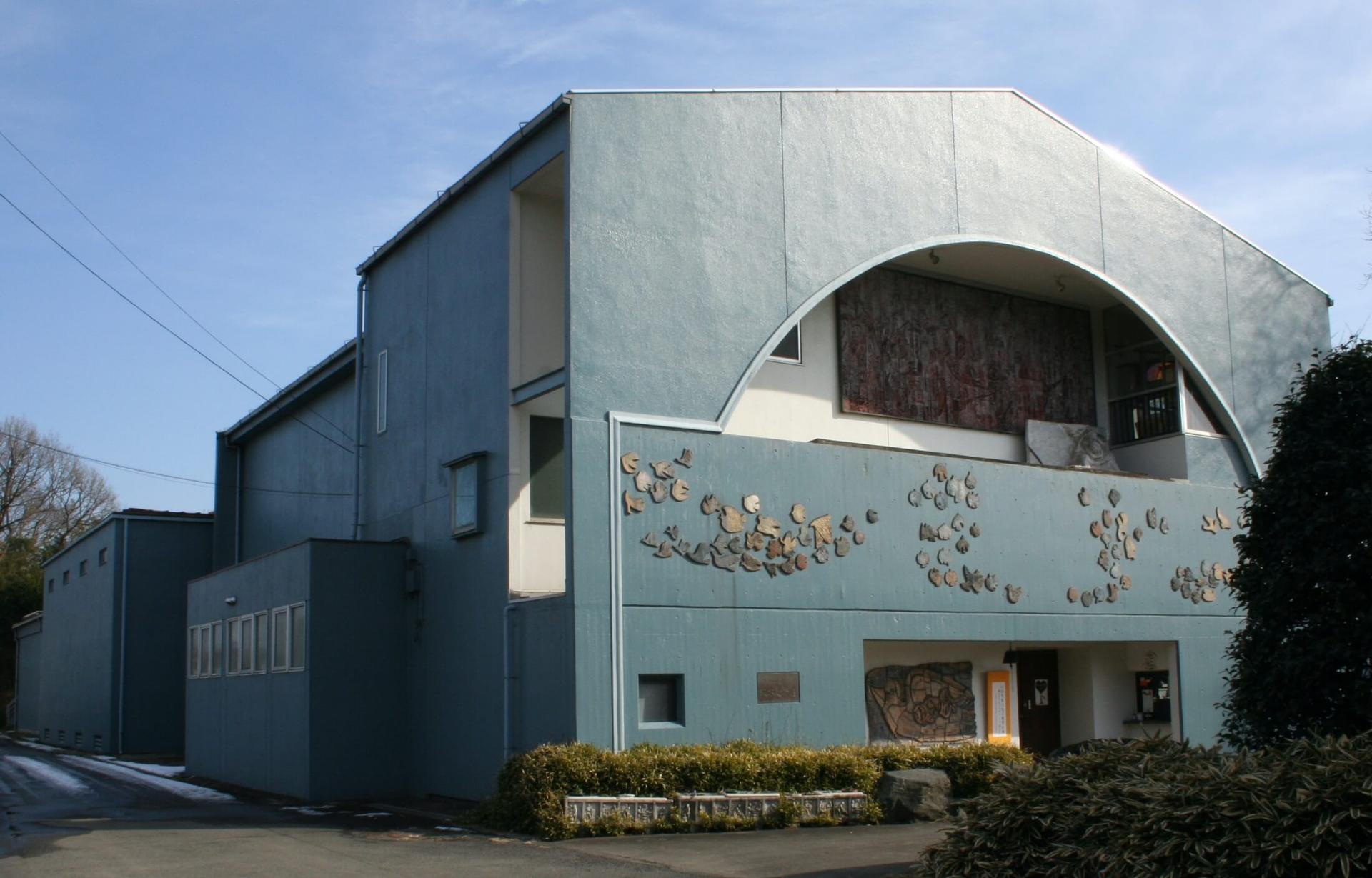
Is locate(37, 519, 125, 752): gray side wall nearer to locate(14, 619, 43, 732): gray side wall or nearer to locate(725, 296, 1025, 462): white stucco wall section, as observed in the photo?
locate(14, 619, 43, 732): gray side wall

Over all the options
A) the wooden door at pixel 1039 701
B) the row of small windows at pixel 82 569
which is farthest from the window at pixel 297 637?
the row of small windows at pixel 82 569

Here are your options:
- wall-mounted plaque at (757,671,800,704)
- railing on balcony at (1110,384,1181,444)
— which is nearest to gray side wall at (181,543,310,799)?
wall-mounted plaque at (757,671,800,704)

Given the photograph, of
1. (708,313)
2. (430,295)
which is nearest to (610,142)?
(708,313)

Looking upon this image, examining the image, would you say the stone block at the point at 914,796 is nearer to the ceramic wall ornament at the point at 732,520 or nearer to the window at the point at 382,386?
the ceramic wall ornament at the point at 732,520

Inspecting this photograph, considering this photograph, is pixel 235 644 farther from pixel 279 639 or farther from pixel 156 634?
pixel 156 634

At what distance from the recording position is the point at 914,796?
14.6m

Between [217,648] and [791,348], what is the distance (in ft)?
36.8

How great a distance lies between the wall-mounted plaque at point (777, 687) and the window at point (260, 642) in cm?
804

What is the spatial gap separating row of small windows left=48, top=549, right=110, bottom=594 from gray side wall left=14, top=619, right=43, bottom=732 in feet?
8.93

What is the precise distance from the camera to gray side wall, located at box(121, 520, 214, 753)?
2984cm

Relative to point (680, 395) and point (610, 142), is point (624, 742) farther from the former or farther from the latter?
point (610, 142)

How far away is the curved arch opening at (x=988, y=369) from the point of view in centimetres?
1989

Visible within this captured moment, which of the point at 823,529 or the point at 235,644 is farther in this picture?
the point at 235,644

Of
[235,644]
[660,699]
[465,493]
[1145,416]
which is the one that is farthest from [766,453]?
[235,644]
